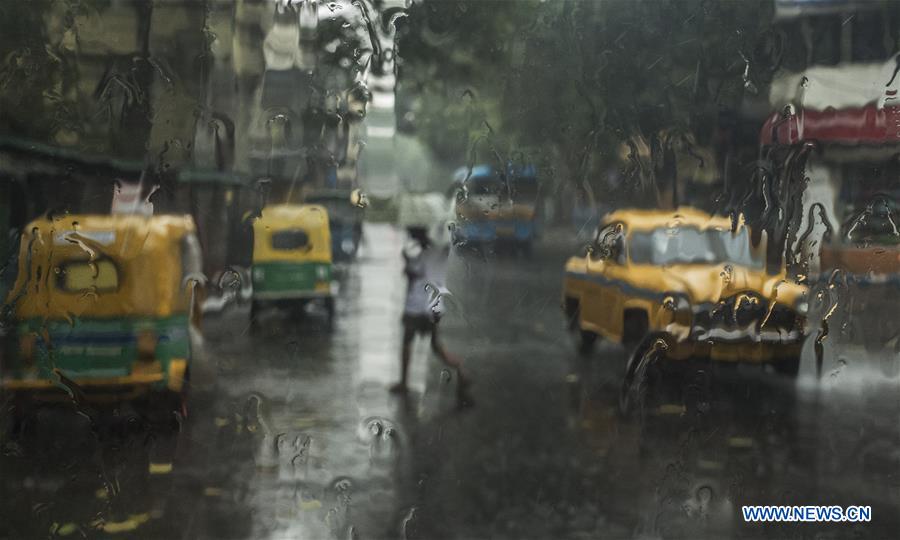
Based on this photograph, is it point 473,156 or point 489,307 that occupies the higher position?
point 473,156

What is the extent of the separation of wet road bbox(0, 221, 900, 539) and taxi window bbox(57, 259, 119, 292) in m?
0.48

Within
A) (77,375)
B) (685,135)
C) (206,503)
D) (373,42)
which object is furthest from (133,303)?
(685,135)

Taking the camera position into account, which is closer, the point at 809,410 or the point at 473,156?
the point at 473,156

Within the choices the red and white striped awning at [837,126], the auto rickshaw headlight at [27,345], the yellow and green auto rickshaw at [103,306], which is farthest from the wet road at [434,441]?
the red and white striped awning at [837,126]

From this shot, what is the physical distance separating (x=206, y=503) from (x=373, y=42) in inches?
83.2

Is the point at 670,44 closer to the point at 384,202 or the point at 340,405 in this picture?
the point at 384,202

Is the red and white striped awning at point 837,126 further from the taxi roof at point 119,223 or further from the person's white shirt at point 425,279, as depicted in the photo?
the taxi roof at point 119,223

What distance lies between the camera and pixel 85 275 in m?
3.73

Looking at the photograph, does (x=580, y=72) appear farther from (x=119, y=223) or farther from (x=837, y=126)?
(x=119, y=223)

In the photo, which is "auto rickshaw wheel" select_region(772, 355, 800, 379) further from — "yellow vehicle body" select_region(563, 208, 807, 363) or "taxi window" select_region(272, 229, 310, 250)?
"taxi window" select_region(272, 229, 310, 250)

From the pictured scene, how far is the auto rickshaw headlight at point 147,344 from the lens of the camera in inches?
149

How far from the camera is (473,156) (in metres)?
3.74

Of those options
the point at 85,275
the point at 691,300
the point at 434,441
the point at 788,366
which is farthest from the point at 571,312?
the point at 85,275

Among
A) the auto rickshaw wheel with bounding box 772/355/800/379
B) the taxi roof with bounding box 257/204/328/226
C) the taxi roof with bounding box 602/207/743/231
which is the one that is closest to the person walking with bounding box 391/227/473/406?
the taxi roof with bounding box 257/204/328/226
